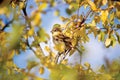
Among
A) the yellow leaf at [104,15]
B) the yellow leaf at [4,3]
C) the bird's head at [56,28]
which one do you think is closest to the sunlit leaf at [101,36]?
the yellow leaf at [104,15]

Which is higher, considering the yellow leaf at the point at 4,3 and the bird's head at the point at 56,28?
the bird's head at the point at 56,28

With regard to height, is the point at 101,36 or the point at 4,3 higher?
the point at 101,36

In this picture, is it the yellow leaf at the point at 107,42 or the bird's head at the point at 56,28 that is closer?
the yellow leaf at the point at 107,42

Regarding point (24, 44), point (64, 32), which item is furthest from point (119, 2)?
point (24, 44)

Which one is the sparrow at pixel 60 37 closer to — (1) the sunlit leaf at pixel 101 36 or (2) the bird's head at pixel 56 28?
(2) the bird's head at pixel 56 28

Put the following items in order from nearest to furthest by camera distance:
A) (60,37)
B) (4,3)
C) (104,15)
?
1. (4,3)
2. (104,15)
3. (60,37)

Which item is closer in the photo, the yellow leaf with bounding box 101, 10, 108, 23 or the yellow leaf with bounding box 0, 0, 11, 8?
the yellow leaf with bounding box 0, 0, 11, 8

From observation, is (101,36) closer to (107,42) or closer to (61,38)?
(107,42)

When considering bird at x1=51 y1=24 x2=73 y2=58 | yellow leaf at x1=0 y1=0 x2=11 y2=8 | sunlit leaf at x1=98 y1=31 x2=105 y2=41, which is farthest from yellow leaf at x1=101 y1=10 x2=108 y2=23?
yellow leaf at x1=0 y1=0 x2=11 y2=8

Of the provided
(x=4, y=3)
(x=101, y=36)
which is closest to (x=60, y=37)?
(x=101, y=36)

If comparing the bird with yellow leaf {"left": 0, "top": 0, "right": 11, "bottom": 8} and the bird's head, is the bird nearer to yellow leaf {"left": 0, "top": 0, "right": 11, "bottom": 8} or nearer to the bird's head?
the bird's head

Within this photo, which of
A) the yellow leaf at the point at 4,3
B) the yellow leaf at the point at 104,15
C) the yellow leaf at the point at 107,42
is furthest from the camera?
the yellow leaf at the point at 107,42

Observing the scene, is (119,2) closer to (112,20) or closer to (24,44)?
(112,20)

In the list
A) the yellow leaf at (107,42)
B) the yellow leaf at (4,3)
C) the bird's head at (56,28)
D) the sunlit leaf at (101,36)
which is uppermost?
the bird's head at (56,28)
